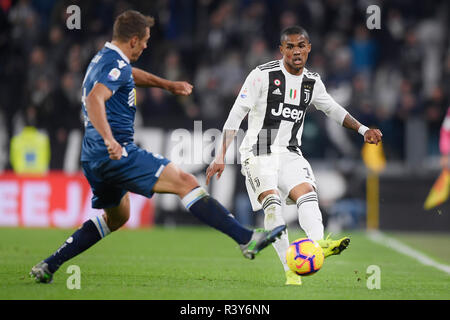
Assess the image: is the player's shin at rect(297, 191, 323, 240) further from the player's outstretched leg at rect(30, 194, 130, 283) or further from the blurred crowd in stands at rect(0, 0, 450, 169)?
the blurred crowd in stands at rect(0, 0, 450, 169)

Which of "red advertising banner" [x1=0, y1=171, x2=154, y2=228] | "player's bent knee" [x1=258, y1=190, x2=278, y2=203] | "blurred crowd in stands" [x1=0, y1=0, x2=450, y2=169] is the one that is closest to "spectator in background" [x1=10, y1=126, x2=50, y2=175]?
"blurred crowd in stands" [x1=0, y1=0, x2=450, y2=169]

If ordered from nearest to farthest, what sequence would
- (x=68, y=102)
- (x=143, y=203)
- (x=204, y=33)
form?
(x=143, y=203) → (x=68, y=102) → (x=204, y=33)

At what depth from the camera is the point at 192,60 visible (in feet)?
57.5

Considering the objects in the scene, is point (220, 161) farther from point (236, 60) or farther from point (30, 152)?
point (236, 60)

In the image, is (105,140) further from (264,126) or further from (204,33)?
(204,33)

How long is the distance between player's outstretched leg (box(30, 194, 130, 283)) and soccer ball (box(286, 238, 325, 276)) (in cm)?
147

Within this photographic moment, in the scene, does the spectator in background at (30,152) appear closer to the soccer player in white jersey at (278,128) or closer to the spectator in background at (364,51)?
the spectator in background at (364,51)

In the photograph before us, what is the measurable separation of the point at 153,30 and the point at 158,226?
4.47 m

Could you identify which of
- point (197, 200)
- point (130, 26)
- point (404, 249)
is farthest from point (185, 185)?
point (404, 249)

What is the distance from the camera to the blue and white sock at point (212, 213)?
6.39 metres

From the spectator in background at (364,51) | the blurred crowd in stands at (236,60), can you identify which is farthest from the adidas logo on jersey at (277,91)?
the spectator in background at (364,51)

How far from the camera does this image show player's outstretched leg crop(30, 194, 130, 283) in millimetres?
7055

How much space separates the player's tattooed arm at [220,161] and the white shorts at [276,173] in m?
0.34
